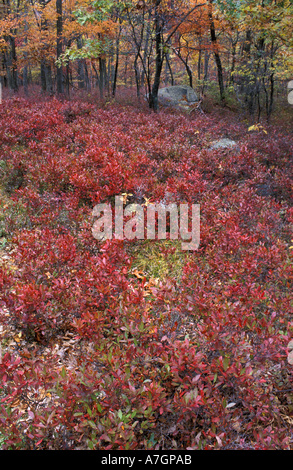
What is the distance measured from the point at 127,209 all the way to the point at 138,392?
3.31m

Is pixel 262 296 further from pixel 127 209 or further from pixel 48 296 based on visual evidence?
pixel 127 209

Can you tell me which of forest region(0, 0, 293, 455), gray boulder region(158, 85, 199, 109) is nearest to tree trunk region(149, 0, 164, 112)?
forest region(0, 0, 293, 455)

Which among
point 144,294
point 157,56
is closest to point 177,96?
point 157,56

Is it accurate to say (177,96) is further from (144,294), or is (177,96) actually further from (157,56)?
(144,294)

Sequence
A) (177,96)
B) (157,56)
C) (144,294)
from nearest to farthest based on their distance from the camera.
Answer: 1. (144,294)
2. (157,56)
3. (177,96)

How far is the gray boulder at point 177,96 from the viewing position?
51.1 feet

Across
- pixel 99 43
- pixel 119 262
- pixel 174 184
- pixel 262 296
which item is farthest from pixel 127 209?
pixel 99 43

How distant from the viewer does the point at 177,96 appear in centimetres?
1708

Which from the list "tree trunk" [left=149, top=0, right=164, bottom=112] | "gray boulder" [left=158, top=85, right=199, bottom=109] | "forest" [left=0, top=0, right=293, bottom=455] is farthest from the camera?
"gray boulder" [left=158, top=85, right=199, bottom=109]

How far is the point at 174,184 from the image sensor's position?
5.59 metres

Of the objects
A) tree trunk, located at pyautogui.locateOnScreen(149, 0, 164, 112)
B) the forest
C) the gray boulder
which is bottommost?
the forest

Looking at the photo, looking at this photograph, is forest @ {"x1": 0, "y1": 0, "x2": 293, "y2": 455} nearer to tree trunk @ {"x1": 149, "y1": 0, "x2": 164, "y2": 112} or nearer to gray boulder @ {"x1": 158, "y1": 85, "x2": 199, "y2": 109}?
tree trunk @ {"x1": 149, "y1": 0, "x2": 164, "y2": 112}

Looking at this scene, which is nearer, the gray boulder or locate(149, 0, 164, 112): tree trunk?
locate(149, 0, 164, 112): tree trunk

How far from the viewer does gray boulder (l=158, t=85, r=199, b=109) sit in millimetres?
15578
